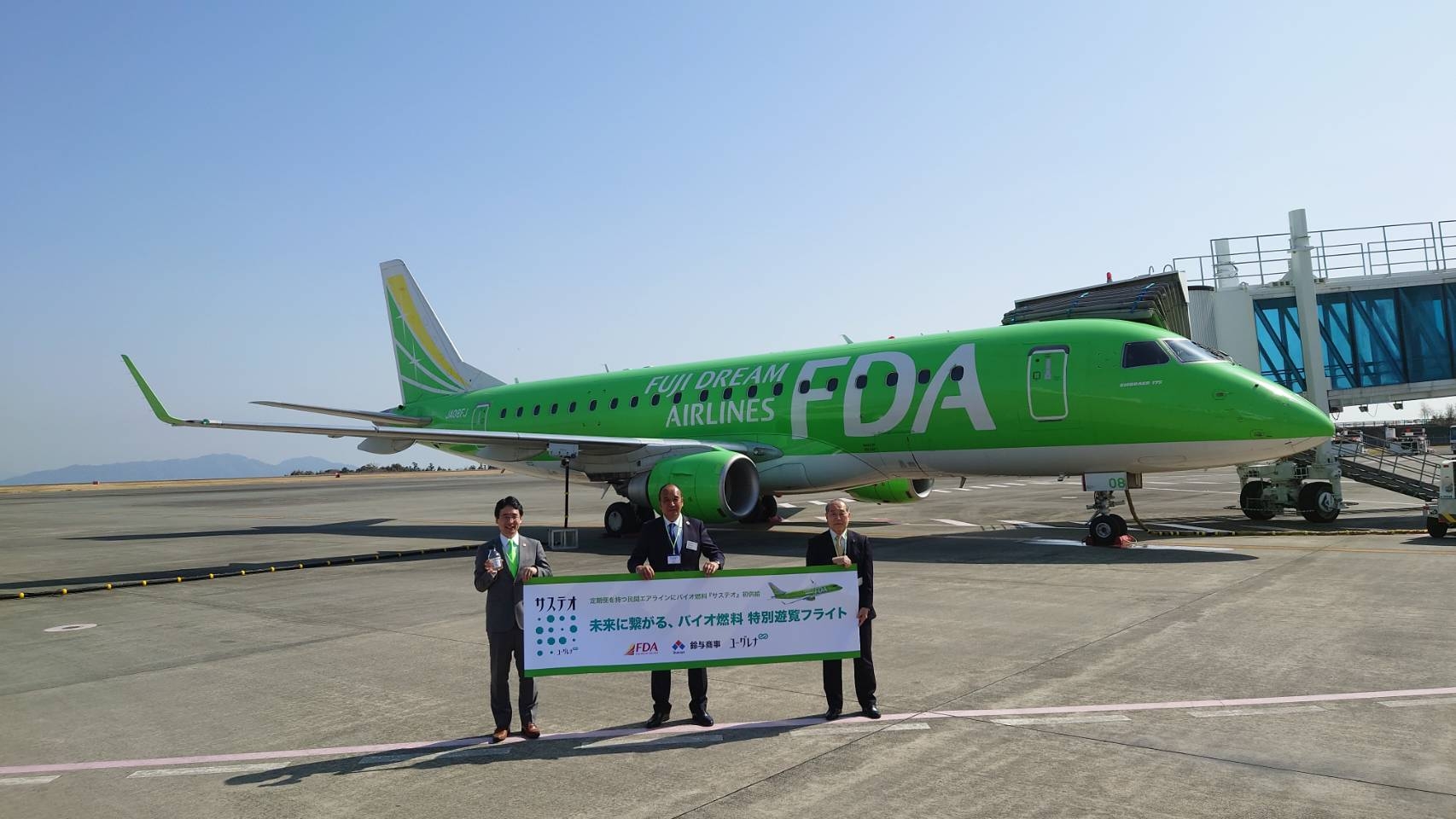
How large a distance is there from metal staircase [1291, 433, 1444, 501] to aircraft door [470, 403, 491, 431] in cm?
2008

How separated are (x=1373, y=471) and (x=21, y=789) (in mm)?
23109

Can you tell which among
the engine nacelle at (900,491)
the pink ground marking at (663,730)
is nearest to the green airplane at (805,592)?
the pink ground marking at (663,730)

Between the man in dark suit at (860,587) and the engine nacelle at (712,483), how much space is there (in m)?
10.3

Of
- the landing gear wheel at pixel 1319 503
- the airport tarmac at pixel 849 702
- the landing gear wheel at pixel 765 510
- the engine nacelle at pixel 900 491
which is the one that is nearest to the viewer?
the airport tarmac at pixel 849 702

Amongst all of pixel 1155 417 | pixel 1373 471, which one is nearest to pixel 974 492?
pixel 1373 471

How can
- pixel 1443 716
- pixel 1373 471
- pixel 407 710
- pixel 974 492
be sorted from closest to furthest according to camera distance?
pixel 1443 716 → pixel 407 710 → pixel 1373 471 → pixel 974 492

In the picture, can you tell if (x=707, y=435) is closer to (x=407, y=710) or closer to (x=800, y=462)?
(x=800, y=462)

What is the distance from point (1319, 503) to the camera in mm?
18484

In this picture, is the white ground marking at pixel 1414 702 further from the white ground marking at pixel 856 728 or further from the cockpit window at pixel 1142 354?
the cockpit window at pixel 1142 354

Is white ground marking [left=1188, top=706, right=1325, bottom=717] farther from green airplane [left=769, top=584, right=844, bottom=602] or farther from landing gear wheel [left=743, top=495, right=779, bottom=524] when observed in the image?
landing gear wheel [left=743, top=495, right=779, bottom=524]

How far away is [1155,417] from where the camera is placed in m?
14.5

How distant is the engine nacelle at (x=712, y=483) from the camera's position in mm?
16875

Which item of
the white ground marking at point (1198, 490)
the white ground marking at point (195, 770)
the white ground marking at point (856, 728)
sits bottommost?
the white ground marking at point (856, 728)

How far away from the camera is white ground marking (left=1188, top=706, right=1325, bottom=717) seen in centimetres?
588
